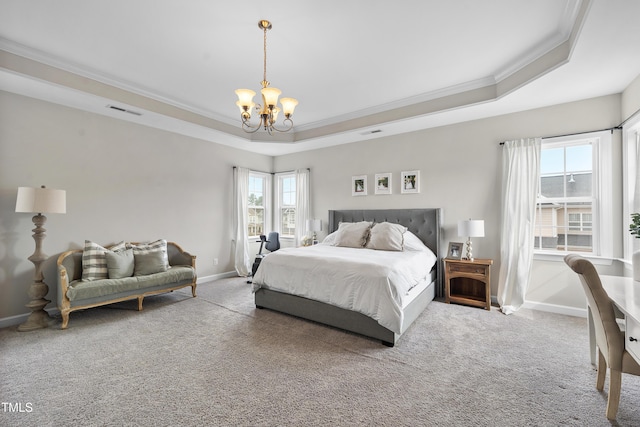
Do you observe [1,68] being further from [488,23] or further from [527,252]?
[527,252]

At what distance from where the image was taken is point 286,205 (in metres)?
6.32

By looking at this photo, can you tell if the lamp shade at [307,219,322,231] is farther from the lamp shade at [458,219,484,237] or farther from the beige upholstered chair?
the beige upholstered chair

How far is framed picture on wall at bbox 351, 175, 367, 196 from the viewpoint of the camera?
5.11m

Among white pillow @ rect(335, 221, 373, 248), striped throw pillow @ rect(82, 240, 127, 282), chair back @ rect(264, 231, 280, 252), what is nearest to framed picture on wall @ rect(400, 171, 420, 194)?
white pillow @ rect(335, 221, 373, 248)

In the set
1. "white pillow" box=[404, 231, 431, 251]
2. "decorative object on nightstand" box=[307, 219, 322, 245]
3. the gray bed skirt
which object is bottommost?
→ the gray bed skirt

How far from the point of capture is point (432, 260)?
3.93 m

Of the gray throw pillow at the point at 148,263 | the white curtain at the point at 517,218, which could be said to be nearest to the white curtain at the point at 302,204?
the gray throw pillow at the point at 148,263

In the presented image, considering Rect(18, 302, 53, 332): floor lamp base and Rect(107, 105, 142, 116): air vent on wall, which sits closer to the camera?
Rect(18, 302, 53, 332): floor lamp base

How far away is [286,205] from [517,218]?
14.3ft

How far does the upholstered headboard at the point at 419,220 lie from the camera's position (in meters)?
4.20

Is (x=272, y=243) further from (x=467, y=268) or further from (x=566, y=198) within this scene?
(x=566, y=198)

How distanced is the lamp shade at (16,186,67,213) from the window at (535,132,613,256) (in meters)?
6.00

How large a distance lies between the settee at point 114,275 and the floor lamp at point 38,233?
167 millimetres

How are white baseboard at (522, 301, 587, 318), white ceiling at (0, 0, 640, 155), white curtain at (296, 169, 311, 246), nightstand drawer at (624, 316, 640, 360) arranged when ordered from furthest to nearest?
white curtain at (296, 169, 311, 246) → white baseboard at (522, 301, 587, 318) → white ceiling at (0, 0, 640, 155) → nightstand drawer at (624, 316, 640, 360)
